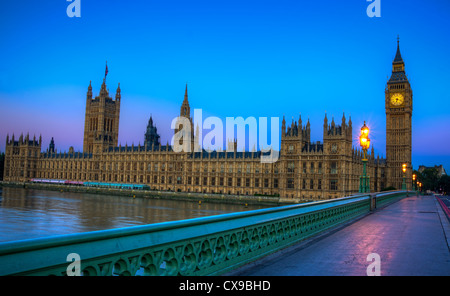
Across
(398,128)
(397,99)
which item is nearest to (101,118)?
(397,99)

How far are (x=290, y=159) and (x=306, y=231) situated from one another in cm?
7303

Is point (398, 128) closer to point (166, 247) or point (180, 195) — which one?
point (180, 195)

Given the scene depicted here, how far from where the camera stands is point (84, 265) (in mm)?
4617

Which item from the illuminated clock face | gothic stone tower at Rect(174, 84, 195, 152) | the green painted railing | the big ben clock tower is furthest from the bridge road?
the illuminated clock face

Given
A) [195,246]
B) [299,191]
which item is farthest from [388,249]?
[299,191]

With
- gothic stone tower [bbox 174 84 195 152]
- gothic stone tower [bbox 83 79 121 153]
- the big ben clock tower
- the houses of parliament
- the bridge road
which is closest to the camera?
→ the bridge road

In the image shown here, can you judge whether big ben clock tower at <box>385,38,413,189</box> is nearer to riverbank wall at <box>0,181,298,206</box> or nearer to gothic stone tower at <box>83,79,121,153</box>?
riverbank wall at <box>0,181,298,206</box>

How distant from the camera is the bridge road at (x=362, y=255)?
24.4ft

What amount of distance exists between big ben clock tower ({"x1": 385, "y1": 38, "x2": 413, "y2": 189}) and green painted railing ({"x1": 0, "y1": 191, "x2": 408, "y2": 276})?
10562cm

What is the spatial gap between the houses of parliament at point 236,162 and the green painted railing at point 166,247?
70.6 meters

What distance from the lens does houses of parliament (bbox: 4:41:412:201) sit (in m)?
79.0

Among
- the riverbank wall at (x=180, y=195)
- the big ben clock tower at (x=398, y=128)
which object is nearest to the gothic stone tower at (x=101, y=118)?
the riverbank wall at (x=180, y=195)

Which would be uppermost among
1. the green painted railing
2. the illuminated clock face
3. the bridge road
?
the illuminated clock face

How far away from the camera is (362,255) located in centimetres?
901
